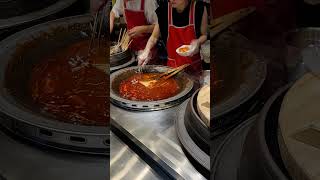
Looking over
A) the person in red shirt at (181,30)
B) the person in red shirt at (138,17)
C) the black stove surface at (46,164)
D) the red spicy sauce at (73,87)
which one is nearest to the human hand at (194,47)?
the person in red shirt at (181,30)

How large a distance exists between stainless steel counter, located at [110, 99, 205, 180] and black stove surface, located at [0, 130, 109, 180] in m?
0.08

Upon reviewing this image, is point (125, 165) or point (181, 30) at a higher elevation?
point (181, 30)

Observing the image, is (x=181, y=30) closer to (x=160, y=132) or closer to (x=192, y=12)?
(x=192, y=12)

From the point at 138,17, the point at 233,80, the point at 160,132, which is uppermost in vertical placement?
the point at 138,17

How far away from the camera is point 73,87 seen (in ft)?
3.57

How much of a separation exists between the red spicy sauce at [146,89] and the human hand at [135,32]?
0.35 ft

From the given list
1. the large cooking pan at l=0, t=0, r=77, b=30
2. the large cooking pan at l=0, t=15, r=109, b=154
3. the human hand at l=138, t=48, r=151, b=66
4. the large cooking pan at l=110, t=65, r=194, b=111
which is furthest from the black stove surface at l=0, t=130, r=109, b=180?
the large cooking pan at l=0, t=0, r=77, b=30

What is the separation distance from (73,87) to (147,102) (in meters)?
0.25

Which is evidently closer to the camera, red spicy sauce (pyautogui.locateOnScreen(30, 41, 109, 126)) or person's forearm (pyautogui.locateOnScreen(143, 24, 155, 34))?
person's forearm (pyautogui.locateOnScreen(143, 24, 155, 34))

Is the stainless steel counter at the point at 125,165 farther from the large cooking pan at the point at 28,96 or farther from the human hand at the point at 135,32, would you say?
the human hand at the point at 135,32

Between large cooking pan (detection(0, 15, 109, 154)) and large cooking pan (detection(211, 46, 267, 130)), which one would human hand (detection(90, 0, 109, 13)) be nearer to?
large cooking pan (detection(0, 15, 109, 154))

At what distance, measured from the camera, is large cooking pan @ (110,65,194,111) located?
3.06ft

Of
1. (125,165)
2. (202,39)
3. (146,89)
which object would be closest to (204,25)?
(202,39)

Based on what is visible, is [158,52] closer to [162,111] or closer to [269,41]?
[162,111]
